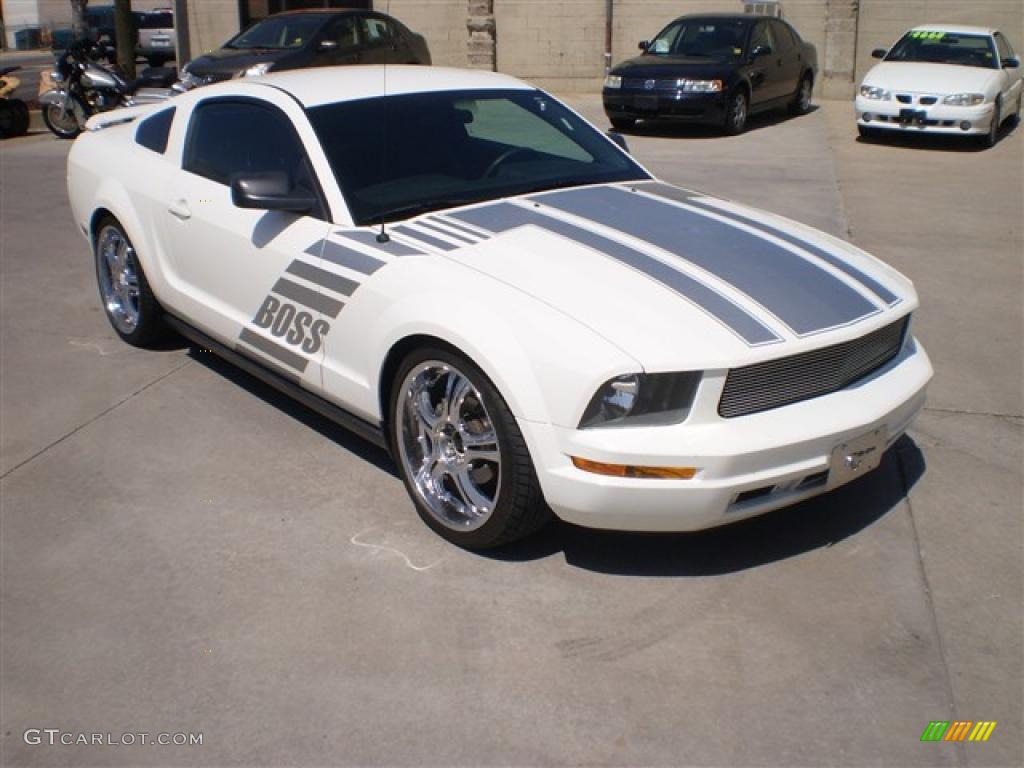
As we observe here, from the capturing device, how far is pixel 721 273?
13.3 feet

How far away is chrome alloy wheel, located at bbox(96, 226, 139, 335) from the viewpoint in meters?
6.16

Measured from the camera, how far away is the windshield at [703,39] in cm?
1518

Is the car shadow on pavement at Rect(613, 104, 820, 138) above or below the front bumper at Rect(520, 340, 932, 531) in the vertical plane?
below

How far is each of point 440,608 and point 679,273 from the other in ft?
4.68

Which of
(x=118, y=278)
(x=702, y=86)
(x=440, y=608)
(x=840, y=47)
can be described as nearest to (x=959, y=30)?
(x=702, y=86)

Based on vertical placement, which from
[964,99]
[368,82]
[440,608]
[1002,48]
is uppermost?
[368,82]

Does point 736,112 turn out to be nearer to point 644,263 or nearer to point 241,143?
point 241,143

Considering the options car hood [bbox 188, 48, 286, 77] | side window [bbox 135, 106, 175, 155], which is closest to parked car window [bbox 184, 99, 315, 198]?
side window [bbox 135, 106, 175, 155]

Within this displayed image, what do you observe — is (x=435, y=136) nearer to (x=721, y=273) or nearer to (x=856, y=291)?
(x=721, y=273)

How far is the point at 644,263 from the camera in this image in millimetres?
4102

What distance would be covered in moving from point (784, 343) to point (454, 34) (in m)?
19.6

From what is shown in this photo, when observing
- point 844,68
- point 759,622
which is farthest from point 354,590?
point 844,68

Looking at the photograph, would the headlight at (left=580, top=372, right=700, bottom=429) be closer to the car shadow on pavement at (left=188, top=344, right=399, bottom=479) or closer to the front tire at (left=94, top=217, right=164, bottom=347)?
the car shadow on pavement at (left=188, top=344, right=399, bottom=479)

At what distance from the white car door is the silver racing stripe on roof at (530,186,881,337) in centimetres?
101
